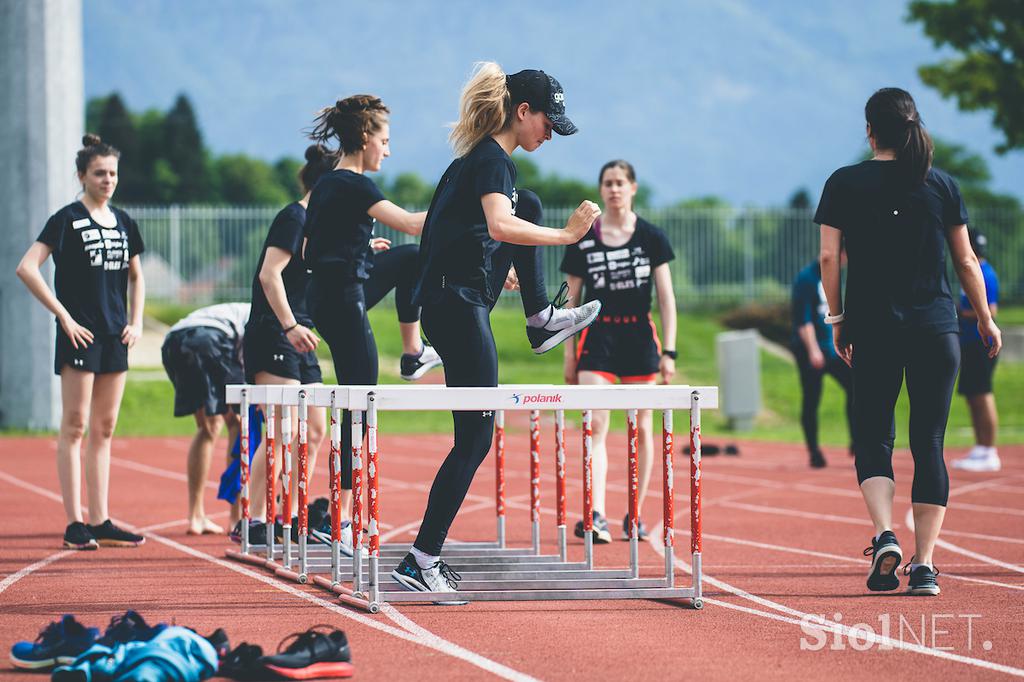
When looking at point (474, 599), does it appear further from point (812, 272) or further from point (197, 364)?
point (812, 272)

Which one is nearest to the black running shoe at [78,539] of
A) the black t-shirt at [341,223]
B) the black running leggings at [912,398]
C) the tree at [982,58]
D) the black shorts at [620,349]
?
the black t-shirt at [341,223]

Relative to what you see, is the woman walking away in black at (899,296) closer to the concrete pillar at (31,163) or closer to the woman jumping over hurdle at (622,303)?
the woman jumping over hurdle at (622,303)

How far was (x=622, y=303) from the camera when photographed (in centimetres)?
841

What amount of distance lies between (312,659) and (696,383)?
819 inches

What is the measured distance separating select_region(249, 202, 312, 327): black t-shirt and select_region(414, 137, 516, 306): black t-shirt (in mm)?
1540

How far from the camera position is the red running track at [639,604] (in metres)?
4.56

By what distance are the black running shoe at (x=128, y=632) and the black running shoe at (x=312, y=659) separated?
38cm

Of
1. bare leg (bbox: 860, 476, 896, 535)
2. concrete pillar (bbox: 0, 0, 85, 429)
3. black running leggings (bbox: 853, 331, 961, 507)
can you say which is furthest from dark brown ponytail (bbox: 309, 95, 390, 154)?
concrete pillar (bbox: 0, 0, 85, 429)

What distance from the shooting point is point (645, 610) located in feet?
18.5

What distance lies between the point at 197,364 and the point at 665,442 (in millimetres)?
3656

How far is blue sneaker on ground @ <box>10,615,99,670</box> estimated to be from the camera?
4273mm

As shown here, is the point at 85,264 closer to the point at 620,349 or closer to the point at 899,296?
the point at 620,349

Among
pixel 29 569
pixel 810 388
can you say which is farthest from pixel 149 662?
pixel 810 388

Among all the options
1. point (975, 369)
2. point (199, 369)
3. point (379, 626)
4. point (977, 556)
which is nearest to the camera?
point (379, 626)
